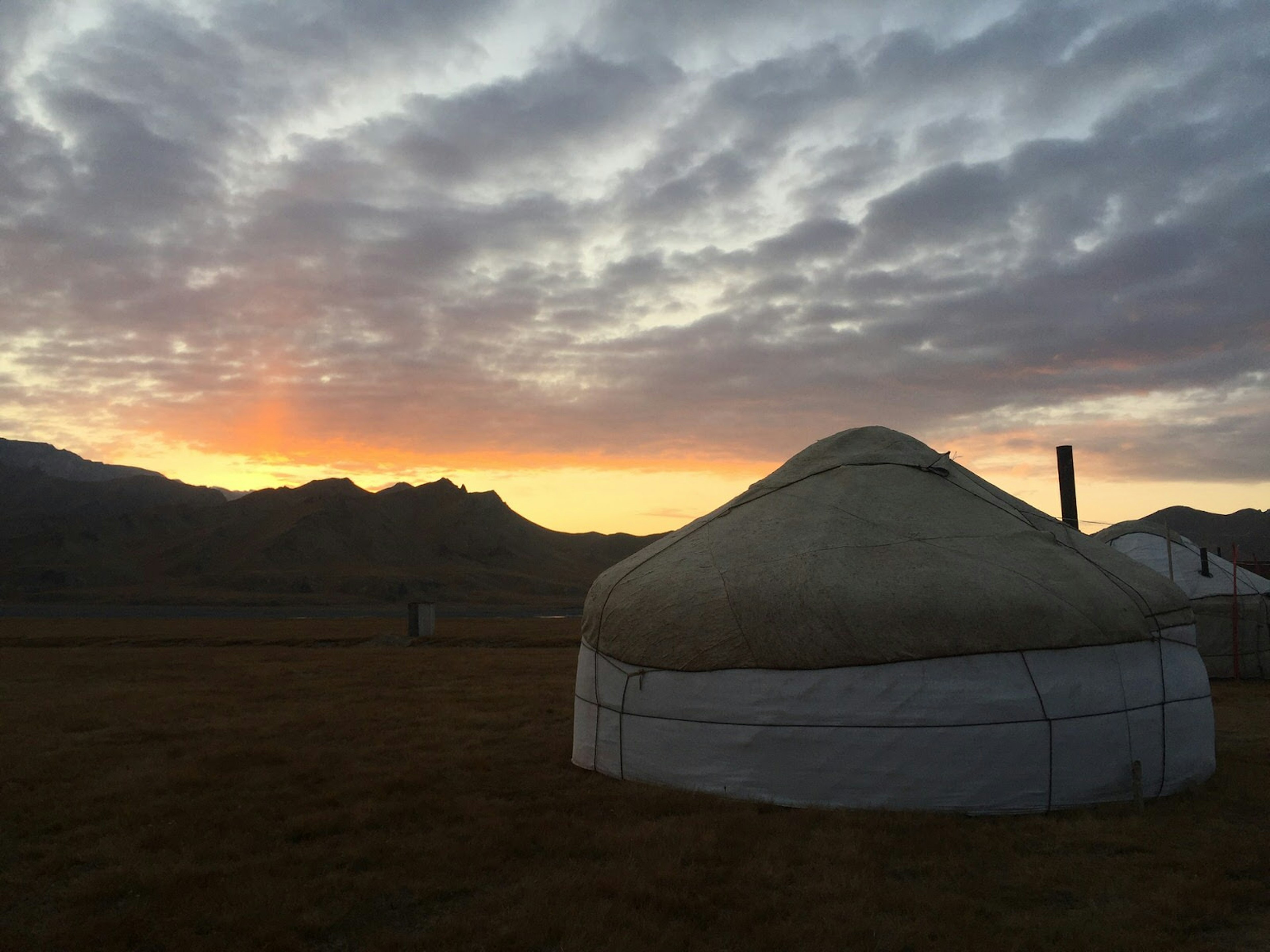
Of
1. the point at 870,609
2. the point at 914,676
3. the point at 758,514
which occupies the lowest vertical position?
the point at 914,676

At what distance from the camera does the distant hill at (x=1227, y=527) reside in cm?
8500

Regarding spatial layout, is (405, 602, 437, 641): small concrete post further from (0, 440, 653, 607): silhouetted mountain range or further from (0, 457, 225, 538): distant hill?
(0, 457, 225, 538): distant hill

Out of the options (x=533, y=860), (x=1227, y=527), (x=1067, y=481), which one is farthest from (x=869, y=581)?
(x=1227, y=527)

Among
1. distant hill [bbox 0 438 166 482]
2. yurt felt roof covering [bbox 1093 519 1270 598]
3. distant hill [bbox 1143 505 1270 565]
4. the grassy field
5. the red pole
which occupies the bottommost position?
the grassy field

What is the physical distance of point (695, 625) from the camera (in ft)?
23.0

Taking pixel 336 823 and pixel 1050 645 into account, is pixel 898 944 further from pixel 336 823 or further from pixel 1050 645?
pixel 336 823

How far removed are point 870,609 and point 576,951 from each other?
3332mm

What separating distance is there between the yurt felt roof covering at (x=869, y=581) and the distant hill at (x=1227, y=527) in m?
84.9

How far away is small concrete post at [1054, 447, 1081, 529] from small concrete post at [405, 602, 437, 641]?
61.0 feet

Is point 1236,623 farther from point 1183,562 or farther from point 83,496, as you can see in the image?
point 83,496

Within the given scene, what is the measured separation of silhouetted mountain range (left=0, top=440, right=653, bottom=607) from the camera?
6788 centimetres

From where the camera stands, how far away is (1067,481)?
15781 mm

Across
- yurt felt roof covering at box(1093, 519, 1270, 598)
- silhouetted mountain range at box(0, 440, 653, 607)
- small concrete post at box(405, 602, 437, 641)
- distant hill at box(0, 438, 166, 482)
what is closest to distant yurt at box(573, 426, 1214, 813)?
yurt felt roof covering at box(1093, 519, 1270, 598)

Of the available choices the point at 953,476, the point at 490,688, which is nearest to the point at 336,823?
the point at 953,476
